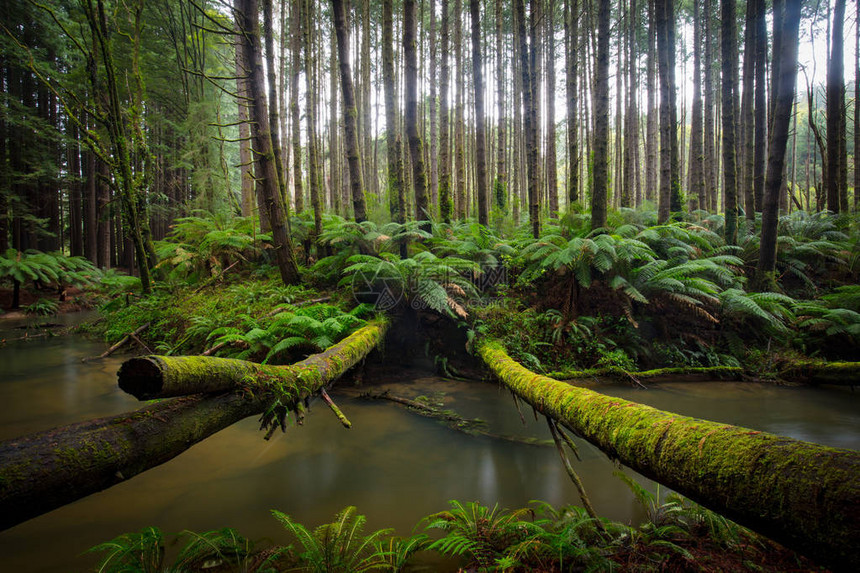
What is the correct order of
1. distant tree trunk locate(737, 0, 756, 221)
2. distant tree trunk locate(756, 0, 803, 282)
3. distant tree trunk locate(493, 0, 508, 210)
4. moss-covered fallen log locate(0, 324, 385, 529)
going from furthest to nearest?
distant tree trunk locate(493, 0, 508, 210) < distant tree trunk locate(737, 0, 756, 221) < distant tree trunk locate(756, 0, 803, 282) < moss-covered fallen log locate(0, 324, 385, 529)

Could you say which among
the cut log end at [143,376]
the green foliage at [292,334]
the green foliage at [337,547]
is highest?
the cut log end at [143,376]

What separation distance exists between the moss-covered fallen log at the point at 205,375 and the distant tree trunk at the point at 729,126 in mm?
9225

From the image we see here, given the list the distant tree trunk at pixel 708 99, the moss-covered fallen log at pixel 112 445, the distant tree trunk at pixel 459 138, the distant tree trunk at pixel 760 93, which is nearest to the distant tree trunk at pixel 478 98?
the distant tree trunk at pixel 459 138

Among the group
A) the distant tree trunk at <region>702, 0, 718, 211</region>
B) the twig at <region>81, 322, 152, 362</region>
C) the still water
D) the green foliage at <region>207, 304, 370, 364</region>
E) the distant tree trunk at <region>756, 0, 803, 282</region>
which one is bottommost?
the still water

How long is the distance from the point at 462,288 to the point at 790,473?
504 cm

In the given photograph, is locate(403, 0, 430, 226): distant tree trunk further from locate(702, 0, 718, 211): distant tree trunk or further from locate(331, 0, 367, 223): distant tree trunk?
locate(702, 0, 718, 211): distant tree trunk

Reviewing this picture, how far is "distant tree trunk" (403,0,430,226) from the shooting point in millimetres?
6750

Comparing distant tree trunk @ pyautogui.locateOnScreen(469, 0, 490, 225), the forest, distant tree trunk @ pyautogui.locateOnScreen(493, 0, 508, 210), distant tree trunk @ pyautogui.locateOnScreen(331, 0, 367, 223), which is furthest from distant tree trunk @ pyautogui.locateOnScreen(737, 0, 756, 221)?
distant tree trunk @ pyautogui.locateOnScreen(331, 0, 367, 223)

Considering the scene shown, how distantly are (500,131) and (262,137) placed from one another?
11.7 meters

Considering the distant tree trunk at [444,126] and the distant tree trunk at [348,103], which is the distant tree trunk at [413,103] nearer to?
the distant tree trunk at [348,103]

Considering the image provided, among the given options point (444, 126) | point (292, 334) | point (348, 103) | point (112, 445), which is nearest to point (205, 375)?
point (112, 445)

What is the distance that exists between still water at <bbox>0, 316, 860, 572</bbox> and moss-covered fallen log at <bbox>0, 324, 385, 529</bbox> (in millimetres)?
1267

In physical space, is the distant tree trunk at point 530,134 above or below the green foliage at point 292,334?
above

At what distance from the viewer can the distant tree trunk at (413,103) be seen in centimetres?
675
